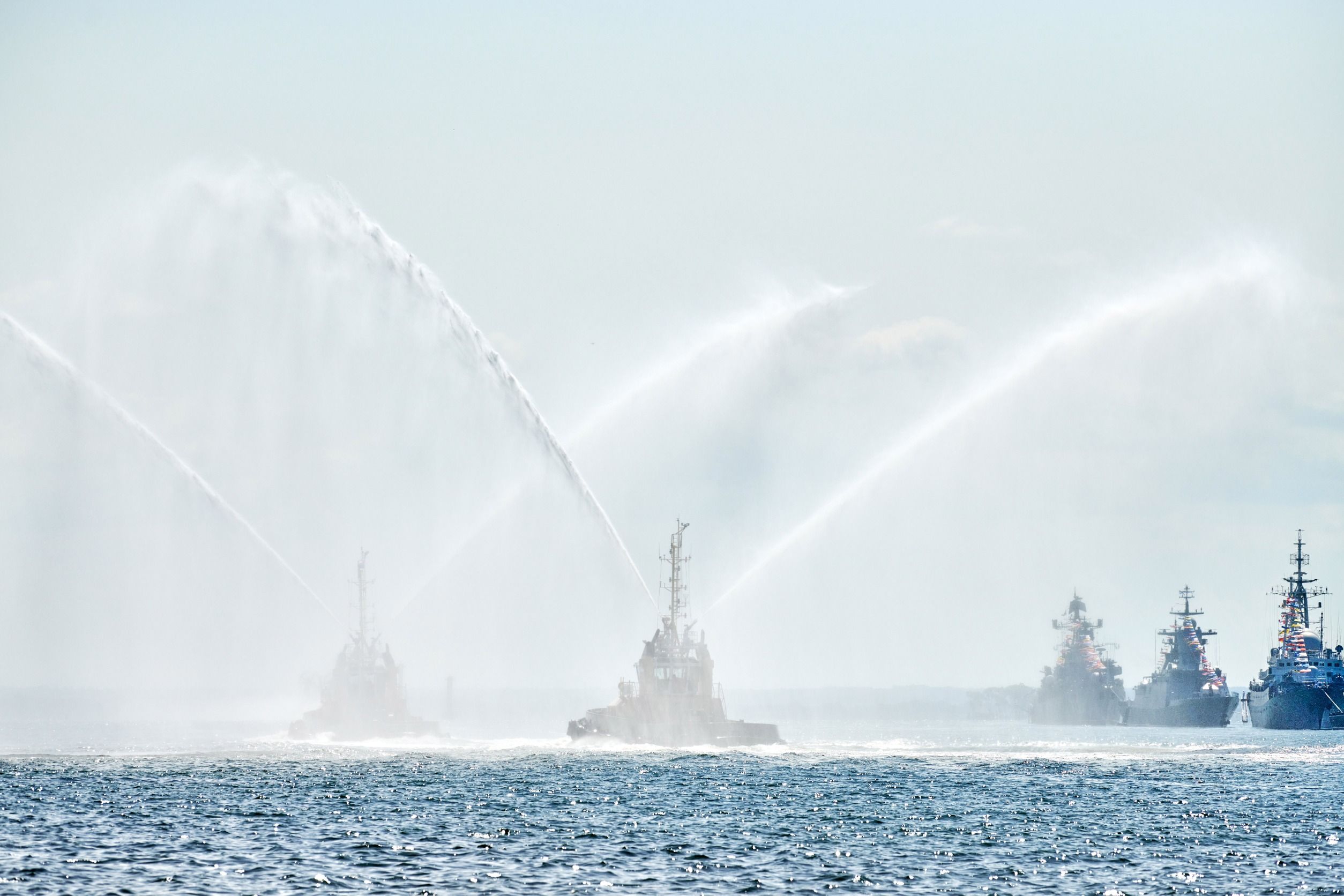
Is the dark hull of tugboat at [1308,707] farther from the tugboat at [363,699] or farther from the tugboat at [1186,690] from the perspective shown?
the tugboat at [363,699]

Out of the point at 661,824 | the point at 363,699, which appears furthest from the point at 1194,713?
the point at 661,824

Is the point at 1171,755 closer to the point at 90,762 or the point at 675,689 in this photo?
the point at 675,689

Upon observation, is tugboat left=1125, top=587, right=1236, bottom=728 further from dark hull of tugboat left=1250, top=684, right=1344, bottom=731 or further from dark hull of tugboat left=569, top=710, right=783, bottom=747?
dark hull of tugboat left=569, top=710, right=783, bottom=747

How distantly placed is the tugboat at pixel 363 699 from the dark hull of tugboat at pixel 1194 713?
10646 centimetres

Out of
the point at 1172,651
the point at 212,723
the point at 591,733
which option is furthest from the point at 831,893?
the point at 1172,651

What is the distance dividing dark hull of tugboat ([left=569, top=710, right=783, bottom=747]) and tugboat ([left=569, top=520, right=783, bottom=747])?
32 millimetres

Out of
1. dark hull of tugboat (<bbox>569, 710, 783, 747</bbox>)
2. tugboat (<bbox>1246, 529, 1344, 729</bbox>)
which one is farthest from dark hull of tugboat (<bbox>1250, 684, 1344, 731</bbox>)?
dark hull of tugboat (<bbox>569, 710, 783, 747</bbox>)

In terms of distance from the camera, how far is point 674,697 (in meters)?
83.9

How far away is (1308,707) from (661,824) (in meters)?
122

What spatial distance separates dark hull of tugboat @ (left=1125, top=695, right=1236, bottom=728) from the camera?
174 meters

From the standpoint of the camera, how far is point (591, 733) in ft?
292

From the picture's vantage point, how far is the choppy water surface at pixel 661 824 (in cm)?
3591

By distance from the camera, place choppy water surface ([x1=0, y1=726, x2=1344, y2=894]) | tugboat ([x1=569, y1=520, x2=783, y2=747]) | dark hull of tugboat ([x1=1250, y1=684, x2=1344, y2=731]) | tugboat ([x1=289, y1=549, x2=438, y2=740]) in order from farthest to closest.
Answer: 1. dark hull of tugboat ([x1=1250, y1=684, x2=1344, y2=731])
2. tugboat ([x1=289, y1=549, x2=438, y2=740])
3. tugboat ([x1=569, y1=520, x2=783, y2=747])
4. choppy water surface ([x1=0, y1=726, x2=1344, y2=894])

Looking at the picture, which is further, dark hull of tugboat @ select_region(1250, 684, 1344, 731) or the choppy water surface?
dark hull of tugboat @ select_region(1250, 684, 1344, 731)
